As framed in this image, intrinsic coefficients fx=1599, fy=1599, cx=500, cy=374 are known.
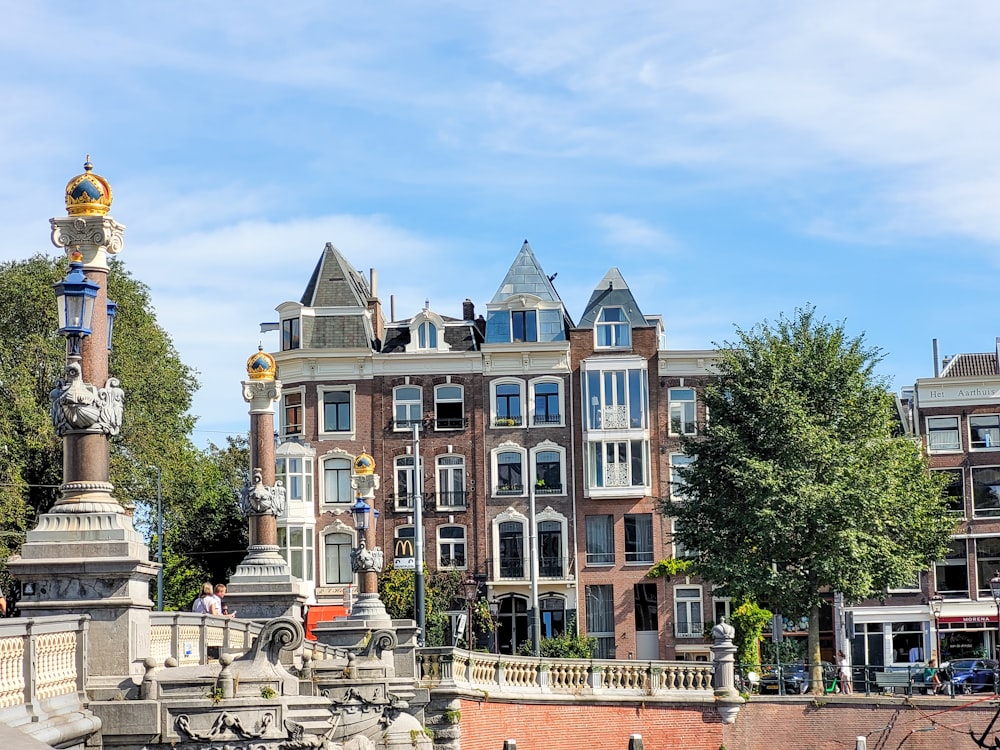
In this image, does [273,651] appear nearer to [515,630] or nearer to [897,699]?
[897,699]

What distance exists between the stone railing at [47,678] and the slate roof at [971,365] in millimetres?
51211

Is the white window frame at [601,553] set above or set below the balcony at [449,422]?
below

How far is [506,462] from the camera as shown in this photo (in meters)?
61.2

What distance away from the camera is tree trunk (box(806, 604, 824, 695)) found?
41.6 meters

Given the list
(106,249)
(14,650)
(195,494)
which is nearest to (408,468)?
(195,494)

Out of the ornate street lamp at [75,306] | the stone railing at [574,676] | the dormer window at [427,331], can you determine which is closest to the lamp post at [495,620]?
the dormer window at [427,331]

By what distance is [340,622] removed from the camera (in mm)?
33312

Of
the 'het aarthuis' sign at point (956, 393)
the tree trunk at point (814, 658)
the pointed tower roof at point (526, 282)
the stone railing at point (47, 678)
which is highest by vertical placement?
the pointed tower roof at point (526, 282)

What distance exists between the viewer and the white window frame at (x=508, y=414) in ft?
201

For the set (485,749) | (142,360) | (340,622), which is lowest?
(485,749)

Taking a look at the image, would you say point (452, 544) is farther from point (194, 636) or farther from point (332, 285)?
point (194, 636)

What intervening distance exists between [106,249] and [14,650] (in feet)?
18.6

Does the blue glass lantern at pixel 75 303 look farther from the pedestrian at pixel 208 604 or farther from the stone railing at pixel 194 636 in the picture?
the pedestrian at pixel 208 604

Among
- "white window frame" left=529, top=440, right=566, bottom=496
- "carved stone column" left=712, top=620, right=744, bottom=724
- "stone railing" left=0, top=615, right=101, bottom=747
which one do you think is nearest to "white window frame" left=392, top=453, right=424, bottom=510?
"white window frame" left=529, top=440, right=566, bottom=496
